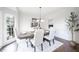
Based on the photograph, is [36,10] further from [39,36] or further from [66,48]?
[66,48]

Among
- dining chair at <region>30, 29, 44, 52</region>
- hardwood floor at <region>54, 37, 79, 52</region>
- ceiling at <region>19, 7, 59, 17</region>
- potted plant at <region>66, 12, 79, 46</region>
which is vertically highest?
ceiling at <region>19, 7, 59, 17</region>

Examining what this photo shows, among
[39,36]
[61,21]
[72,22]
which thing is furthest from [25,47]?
[72,22]

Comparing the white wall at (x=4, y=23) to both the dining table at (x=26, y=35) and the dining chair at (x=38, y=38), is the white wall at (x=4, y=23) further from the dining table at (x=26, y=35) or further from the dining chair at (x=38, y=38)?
the dining chair at (x=38, y=38)

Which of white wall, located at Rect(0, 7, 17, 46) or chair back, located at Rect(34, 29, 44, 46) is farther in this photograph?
chair back, located at Rect(34, 29, 44, 46)

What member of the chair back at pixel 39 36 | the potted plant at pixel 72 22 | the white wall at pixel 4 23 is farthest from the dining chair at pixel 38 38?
the potted plant at pixel 72 22

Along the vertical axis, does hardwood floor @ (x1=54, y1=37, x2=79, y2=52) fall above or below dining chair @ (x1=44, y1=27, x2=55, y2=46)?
below

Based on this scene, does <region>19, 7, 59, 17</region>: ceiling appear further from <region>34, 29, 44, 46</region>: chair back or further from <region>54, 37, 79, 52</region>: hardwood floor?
<region>54, 37, 79, 52</region>: hardwood floor

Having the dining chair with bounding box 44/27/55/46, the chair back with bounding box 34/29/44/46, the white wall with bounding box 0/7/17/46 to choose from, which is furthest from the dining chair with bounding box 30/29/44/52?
the white wall with bounding box 0/7/17/46

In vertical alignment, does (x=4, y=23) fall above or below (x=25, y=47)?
above

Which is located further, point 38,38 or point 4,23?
point 38,38
